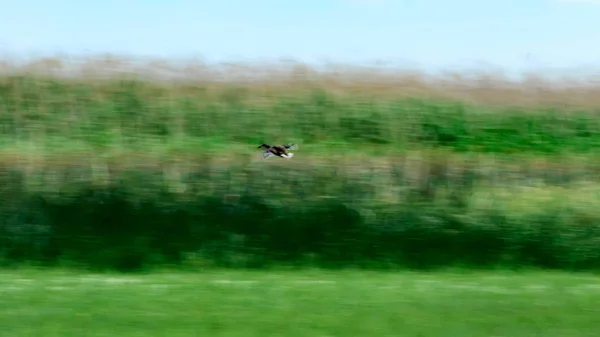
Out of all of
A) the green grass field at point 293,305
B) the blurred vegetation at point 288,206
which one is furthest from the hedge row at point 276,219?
the green grass field at point 293,305

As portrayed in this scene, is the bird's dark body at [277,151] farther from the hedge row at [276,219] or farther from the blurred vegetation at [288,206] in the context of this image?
the hedge row at [276,219]

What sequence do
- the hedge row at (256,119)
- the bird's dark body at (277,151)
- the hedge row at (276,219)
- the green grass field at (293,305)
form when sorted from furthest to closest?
the hedge row at (256,119) < the bird's dark body at (277,151) < the hedge row at (276,219) < the green grass field at (293,305)

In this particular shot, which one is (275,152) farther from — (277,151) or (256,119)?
(256,119)

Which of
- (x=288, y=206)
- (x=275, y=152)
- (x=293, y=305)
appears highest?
(x=275, y=152)

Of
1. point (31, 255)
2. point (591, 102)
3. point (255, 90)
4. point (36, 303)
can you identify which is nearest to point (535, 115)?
point (591, 102)

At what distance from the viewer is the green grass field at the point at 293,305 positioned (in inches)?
276

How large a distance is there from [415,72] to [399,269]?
658 cm

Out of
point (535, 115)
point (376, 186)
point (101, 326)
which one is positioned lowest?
point (101, 326)

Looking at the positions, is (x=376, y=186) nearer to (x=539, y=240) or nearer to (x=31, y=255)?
(x=539, y=240)

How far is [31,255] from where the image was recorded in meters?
10.6

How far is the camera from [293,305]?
310 inches

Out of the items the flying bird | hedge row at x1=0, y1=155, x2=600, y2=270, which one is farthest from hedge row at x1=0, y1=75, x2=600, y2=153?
hedge row at x1=0, y1=155, x2=600, y2=270

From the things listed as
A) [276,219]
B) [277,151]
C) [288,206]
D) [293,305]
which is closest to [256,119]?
[277,151]

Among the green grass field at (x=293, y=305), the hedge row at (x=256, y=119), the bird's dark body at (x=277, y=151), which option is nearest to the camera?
the green grass field at (x=293, y=305)
